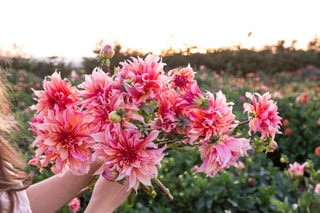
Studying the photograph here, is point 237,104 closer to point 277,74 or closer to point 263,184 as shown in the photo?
point 263,184

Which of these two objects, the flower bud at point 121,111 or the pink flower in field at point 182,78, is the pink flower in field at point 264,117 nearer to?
the pink flower in field at point 182,78

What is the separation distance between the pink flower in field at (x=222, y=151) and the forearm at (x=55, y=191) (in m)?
0.43

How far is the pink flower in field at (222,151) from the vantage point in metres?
0.71

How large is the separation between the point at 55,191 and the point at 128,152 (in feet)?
1.75

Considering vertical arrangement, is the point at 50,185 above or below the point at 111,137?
below

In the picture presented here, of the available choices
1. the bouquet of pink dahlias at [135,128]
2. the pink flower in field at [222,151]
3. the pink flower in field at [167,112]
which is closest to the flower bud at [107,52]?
the bouquet of pink dahlias at [135,128]

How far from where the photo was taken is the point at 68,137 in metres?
0.72

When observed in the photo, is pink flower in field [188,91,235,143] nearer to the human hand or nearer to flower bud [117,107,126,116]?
flower bud [117,107,126,116]

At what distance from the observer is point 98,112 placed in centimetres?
73

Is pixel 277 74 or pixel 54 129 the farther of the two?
pixel 277 74

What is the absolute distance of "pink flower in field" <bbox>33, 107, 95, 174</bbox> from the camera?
71 centimetres

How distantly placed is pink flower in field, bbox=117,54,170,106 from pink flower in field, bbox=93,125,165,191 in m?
0.08

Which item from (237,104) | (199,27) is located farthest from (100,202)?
(237,104)

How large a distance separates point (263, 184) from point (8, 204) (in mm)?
1747
